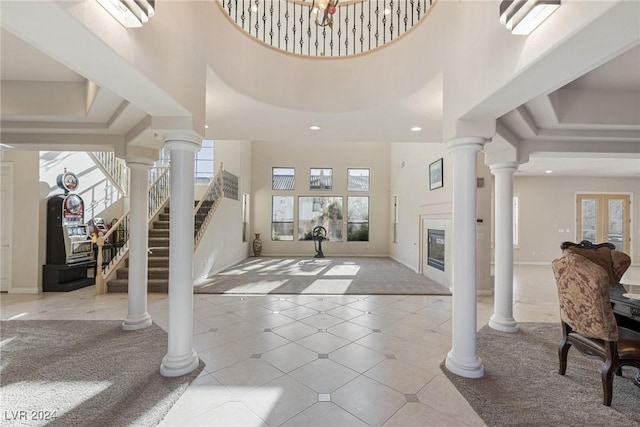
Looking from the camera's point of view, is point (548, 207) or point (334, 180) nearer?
point (548, 207)

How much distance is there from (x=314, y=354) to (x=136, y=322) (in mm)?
2427

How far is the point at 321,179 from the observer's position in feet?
35.8

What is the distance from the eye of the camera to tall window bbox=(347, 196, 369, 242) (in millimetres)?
10820

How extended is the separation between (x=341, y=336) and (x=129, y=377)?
7.06 ft

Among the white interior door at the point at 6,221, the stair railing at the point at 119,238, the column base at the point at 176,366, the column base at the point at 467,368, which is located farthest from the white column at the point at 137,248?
the column base at the point at 467,368

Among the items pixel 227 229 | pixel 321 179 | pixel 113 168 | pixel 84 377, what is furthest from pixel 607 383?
pixel 113 168

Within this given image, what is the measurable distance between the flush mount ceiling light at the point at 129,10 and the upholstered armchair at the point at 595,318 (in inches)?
133

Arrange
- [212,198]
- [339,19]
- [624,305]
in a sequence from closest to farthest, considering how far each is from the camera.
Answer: [624,305]
[339,19]
[212,198]

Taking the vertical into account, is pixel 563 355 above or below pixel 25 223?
below

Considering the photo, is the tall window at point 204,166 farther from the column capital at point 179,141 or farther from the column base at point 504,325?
the column base at point 504,325

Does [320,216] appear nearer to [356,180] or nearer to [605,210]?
[356,180]

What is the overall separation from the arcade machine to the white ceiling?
6.78 ft

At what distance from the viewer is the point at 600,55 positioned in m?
1.48

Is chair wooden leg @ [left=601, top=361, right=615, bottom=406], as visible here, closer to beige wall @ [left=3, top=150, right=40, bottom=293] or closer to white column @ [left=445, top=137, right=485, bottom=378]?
white column @ [left=445, top=137, right=485, bottom=378]
